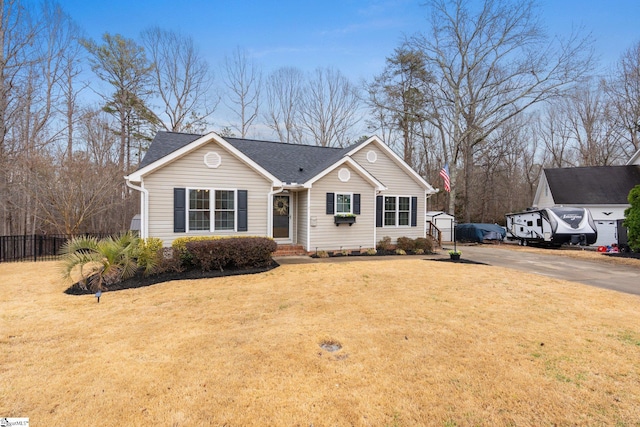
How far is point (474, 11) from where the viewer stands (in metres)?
22.0

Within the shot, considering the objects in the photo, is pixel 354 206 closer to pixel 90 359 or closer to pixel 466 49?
pixel 90 359

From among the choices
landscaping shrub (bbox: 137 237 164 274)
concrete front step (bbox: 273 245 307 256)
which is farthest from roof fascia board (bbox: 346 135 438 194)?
landscaping shrub (bbox: 137 237 164 274)

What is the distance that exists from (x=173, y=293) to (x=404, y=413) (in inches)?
228

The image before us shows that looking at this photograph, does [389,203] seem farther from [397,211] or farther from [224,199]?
[224,199]

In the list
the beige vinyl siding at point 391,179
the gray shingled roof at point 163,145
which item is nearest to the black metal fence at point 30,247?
the gray shingled roof at point 163,145

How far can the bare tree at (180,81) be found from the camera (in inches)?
871

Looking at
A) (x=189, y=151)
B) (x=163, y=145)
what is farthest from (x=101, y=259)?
(x=163, y=145)

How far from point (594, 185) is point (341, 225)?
2027cm

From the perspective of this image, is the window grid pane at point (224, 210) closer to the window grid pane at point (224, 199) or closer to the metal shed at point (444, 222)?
the window grid pane at point (224, 199)

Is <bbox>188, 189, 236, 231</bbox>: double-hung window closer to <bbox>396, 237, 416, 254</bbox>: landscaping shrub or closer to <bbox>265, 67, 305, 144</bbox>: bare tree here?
<bbox>396, 237, 416, 254</bbox>: landscaping shrub

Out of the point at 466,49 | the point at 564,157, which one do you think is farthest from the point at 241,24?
the point at 564,157

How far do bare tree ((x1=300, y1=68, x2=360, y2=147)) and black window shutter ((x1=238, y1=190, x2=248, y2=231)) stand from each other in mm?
16243

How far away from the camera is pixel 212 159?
10.4 m

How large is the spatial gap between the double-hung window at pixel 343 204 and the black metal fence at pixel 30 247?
11343 mm
